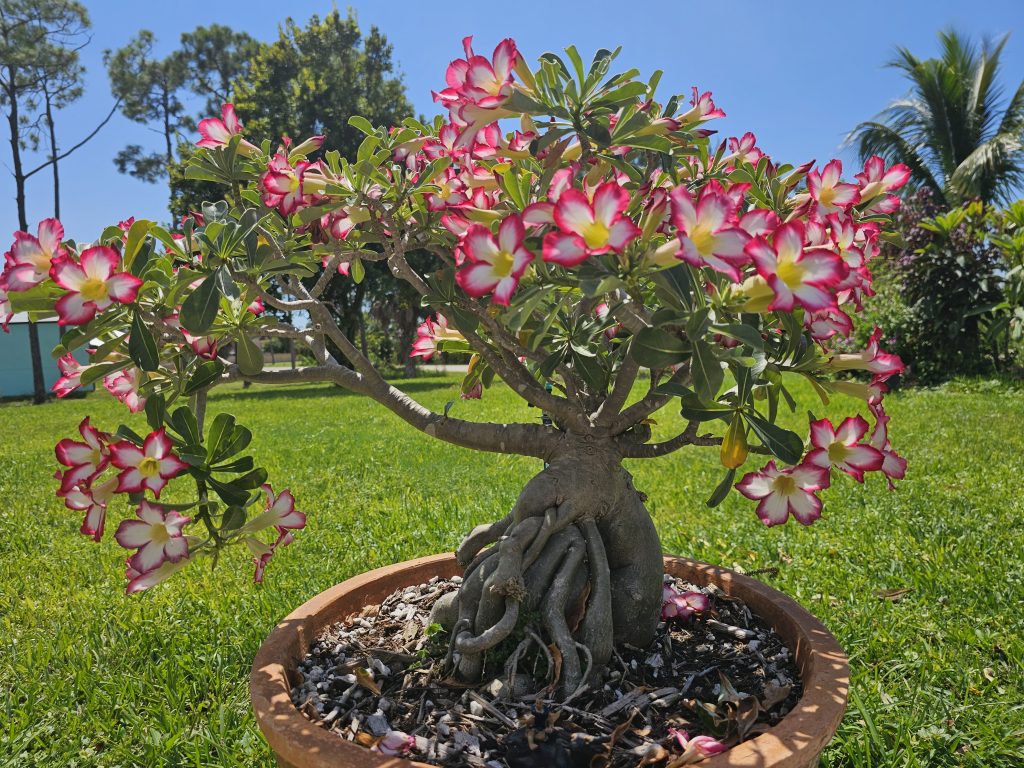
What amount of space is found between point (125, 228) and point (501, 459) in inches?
142

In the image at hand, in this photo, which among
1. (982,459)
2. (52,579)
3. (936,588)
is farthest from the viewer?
(982,459)

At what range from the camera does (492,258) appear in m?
0.83

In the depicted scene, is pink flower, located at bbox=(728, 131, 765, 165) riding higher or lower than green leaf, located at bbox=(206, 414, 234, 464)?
higher

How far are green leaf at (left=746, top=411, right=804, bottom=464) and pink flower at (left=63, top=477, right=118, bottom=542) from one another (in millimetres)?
919

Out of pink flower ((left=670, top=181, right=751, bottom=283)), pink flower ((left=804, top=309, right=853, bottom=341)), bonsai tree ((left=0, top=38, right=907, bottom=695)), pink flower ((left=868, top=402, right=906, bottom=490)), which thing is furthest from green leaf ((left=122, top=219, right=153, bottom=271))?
pink flower ((left=868, top=402, right=906, bottom=490))

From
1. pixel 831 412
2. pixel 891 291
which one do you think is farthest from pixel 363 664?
pixel 891 291

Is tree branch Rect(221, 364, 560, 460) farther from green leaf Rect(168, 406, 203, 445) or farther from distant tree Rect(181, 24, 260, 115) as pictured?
distant tree Rect(181, 24, 260, 115)

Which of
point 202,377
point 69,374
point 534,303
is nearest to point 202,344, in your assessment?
point 202,377

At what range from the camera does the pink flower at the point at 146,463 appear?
998 mm

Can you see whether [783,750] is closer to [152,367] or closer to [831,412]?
[152,367]

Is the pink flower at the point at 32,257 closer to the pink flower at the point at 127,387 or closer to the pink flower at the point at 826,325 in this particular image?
the pink flower at the point at 127,387

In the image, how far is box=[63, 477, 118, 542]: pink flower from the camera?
1.09 meters

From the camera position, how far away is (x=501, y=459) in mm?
4645

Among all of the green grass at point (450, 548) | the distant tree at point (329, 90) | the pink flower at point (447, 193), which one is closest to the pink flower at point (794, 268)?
the pink flower at point (447, 193)
